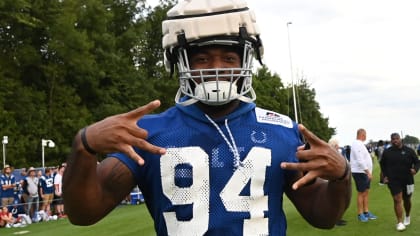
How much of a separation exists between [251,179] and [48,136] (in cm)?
3515

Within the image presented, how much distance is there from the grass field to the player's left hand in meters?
8.41

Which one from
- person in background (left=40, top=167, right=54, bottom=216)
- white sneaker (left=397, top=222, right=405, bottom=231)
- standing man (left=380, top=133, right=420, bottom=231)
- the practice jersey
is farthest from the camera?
person in background (left=40, top=167, right=54, bottom=216)

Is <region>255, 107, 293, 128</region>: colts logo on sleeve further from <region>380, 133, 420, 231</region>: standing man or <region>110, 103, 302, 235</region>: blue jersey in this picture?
<region>380, 133, 420, 231</region>: standing man

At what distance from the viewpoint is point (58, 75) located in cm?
3759

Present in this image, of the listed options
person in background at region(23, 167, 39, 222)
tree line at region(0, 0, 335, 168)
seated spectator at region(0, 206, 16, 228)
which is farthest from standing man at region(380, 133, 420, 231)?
tree line at region(0, 0, 335, 168)

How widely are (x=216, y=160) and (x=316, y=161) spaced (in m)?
0.43

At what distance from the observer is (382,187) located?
770 inches

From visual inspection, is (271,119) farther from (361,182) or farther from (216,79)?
(361,182)

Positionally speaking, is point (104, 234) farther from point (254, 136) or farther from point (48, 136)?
point (48, 136)

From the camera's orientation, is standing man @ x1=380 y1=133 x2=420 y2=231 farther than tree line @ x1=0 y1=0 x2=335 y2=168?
No

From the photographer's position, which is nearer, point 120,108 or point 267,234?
point 267,234

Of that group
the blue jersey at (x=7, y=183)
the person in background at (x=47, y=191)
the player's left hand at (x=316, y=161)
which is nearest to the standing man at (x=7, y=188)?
the blue jersey at (x=7, y=183)

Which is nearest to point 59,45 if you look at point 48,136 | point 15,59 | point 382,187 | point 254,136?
point 15,59

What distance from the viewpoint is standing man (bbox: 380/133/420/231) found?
36.3 ft
